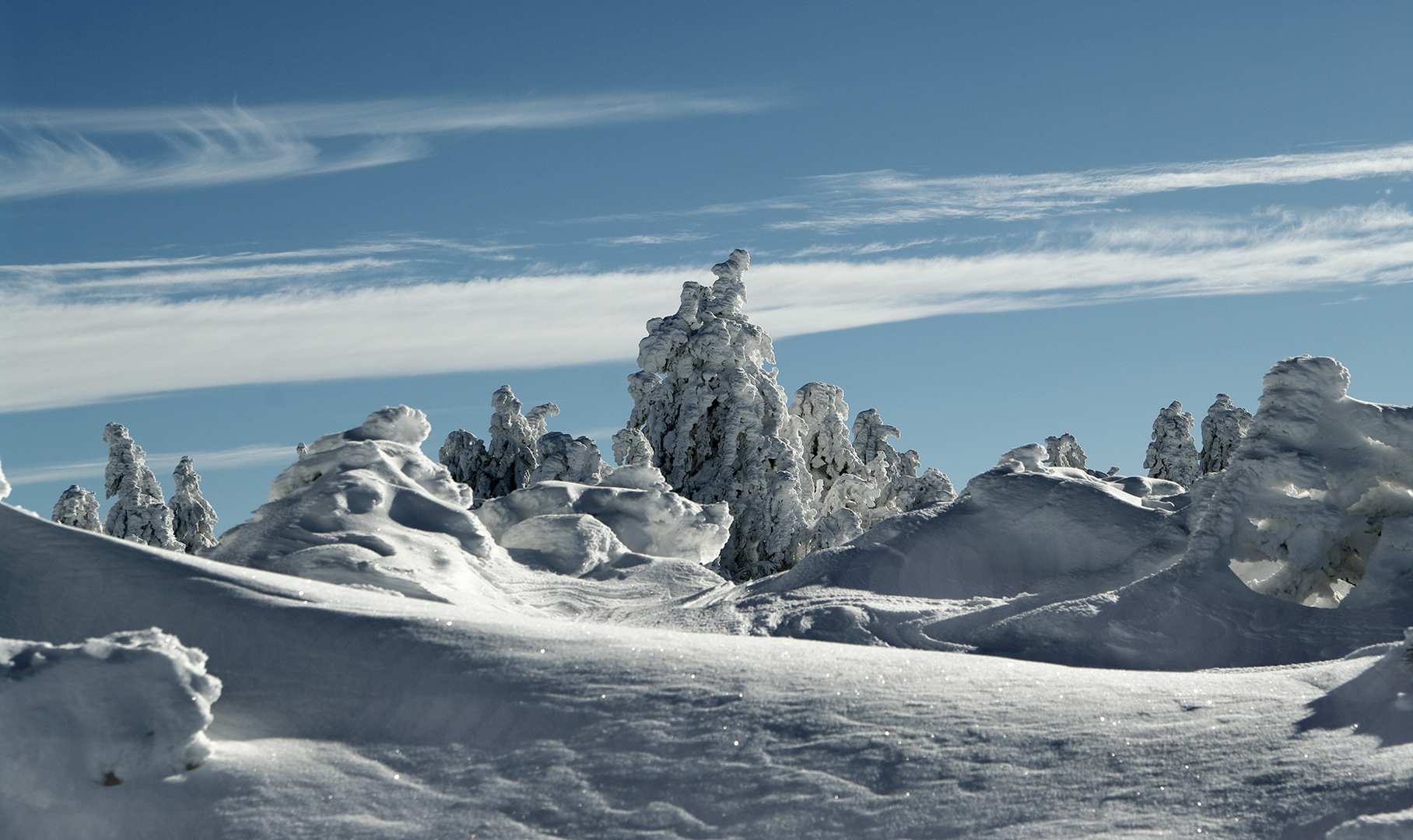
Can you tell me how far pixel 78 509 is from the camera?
33.7m

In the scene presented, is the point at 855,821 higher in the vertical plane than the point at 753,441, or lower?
lower

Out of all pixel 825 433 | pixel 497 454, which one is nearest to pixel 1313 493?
pixel 825 433

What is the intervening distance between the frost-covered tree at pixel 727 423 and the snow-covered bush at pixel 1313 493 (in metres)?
16.8

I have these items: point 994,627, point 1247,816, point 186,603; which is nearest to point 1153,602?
point 994,627

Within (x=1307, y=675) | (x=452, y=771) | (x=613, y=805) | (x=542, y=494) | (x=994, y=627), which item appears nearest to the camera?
(x=613, y=805)

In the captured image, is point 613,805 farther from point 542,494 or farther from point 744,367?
point 744,367

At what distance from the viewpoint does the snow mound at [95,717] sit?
5.05m

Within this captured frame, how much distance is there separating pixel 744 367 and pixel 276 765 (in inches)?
917

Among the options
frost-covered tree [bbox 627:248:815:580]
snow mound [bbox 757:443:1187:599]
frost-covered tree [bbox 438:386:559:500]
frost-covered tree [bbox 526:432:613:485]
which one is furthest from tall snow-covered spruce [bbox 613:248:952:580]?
snow mound [bbox 757:443:1187:599]

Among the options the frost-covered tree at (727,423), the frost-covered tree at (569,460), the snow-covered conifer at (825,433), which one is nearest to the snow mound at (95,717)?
the frost-covered tree at (569,460)

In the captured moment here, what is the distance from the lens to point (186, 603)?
23.3 ft

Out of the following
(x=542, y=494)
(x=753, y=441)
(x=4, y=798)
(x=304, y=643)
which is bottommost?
(x=4, y=798)

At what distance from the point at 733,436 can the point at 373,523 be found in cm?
1669

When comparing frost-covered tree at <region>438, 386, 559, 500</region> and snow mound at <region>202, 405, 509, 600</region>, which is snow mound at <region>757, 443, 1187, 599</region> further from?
frost-covered tree at <region>438, 386, 559, 500</region>
